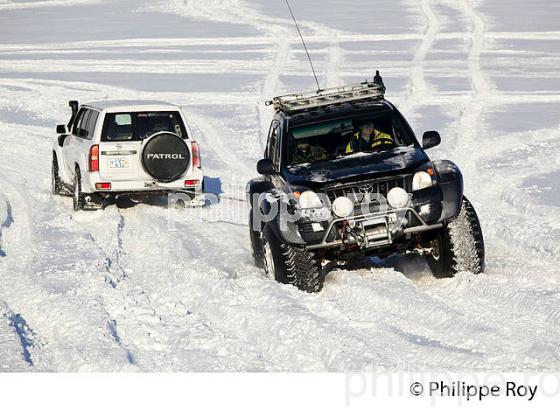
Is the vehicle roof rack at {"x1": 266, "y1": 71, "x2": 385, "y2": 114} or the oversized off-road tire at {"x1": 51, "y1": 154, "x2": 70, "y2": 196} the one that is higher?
the vehicle roof rack at {"x1": 266, "y1": 71, "x2": 385, "y2": 114}

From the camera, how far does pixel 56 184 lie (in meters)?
16.4

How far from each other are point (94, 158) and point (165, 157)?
985 millimetres

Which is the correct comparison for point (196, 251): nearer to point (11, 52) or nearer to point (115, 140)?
point (115, 140)

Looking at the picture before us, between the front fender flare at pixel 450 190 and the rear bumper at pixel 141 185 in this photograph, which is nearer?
the front fender flare at pixel 450 190

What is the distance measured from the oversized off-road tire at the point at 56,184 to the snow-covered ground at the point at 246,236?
0.64ft

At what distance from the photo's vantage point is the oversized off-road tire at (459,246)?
9.68 metres

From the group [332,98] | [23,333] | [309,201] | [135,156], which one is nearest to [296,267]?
[309,201]

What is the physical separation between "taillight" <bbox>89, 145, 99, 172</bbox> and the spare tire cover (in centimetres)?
70

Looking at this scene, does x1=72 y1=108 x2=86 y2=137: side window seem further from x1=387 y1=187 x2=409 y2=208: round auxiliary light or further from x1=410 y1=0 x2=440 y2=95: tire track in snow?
x1=410 y1=0 x2=440 y2=95: tire track in snow

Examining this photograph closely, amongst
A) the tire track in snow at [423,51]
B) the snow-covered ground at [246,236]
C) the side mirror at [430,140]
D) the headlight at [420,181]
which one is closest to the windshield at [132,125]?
the snow-covered ground at [246,236]

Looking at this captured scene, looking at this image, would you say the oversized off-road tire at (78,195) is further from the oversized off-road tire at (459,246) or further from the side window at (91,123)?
the oversized off-road tire at (459,246)

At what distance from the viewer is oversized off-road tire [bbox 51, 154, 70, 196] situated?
1631 cm

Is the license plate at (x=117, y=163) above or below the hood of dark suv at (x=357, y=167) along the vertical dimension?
below

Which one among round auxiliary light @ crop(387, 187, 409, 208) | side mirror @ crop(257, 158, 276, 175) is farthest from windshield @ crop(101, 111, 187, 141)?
round auxiliary light @ crop(387, 187, 409, 208)
